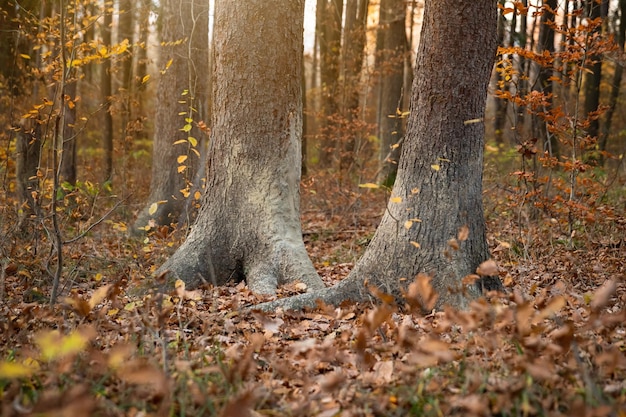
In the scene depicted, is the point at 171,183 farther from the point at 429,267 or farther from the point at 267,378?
the point at 267,378

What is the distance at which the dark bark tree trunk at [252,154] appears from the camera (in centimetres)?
539

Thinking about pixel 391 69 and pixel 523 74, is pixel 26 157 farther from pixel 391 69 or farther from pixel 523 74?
pixel 391 69

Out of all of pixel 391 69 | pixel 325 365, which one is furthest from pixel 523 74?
pixel 391 69

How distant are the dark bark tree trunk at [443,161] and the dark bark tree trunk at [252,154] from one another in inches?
42.1

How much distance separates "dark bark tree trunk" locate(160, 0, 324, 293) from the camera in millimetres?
5387

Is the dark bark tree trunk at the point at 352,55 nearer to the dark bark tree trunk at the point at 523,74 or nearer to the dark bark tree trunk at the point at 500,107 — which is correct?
the dark bark tree trunk at the point at 500,107

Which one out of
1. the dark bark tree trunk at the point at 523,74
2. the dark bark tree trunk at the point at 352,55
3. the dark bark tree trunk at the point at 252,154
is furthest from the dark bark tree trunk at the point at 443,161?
the dark bark tree trunk at the point at 352,55

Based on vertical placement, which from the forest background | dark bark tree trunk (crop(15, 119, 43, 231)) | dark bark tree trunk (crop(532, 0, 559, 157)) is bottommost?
the forest background

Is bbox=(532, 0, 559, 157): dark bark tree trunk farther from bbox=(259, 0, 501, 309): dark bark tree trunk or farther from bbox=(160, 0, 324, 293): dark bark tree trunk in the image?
bbox=(160, 0, 324, 293): dark bark tree trunk

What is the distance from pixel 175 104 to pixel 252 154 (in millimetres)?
3573

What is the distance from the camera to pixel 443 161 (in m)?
4.35

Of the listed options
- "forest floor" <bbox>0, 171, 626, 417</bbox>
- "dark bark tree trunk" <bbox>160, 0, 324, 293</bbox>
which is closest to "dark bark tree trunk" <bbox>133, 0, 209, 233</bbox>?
"dark bark tree trunk" <bbox>160, 0, 324, 293</bbox>

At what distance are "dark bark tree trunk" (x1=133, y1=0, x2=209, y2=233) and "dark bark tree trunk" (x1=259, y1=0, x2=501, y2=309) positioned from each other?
178 inches

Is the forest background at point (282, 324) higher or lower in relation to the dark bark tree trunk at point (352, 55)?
lower
